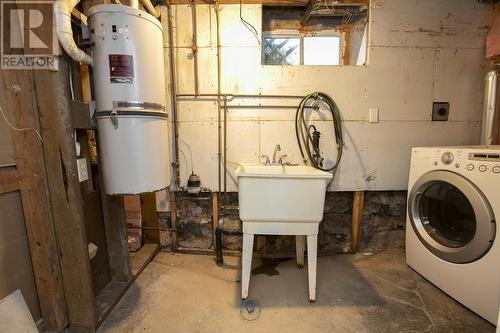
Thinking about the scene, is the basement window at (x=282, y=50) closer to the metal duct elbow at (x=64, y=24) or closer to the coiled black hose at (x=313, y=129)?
the coiled black hose at (x=313, y=129)

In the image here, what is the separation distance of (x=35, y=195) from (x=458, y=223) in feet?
7.96

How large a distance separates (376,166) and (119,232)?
7.01 feet

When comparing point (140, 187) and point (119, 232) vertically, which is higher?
point (140, 187)

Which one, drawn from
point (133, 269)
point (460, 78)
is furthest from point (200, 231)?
point (460, 78)

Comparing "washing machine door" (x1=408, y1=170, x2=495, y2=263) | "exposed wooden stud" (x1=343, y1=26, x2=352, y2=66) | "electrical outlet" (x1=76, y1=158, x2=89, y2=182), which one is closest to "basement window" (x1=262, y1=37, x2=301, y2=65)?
"exposed wooden stud" (x1=343, y1=26, x2=352, y2=66)

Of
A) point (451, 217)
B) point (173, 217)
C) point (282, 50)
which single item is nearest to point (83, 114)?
point (173, 217)

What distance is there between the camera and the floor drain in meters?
1.40

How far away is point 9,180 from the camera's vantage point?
1059mm

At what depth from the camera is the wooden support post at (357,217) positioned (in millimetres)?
2133

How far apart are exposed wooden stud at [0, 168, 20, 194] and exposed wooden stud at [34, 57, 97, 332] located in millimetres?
116

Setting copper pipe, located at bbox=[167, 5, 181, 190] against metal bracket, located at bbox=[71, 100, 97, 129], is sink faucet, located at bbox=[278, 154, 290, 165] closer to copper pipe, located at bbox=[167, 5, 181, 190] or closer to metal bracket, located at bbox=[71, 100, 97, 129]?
copper pipe, located at bbox=[167, 5, 181, 190]

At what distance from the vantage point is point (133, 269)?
1812 millimetres

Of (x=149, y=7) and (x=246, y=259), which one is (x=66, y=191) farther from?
(x=149, y=7)

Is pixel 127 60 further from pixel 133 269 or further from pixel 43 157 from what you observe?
pixel 133 269
